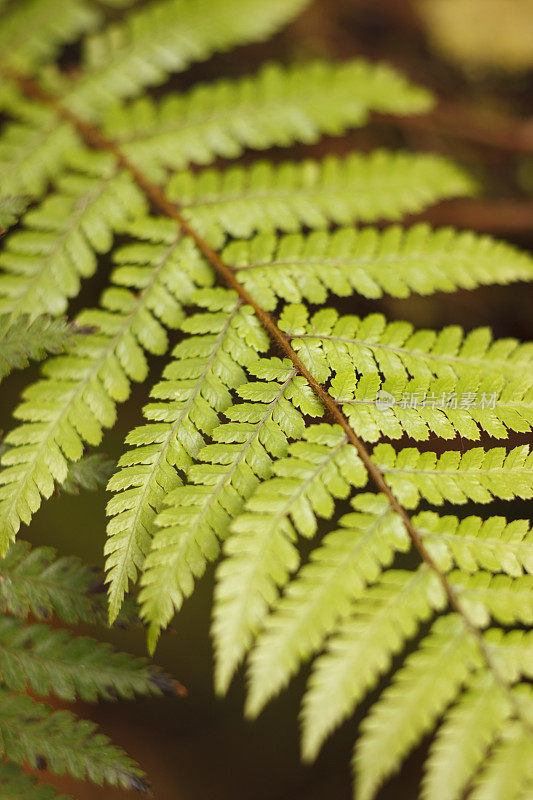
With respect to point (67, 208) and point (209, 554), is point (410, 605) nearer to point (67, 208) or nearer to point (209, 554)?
point (209, 554)

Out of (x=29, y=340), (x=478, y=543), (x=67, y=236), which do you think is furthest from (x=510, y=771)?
(x=67, y=236)

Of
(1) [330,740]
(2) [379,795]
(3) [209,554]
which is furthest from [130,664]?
(2) [379,795]

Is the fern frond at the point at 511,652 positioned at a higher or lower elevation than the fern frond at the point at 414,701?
lower

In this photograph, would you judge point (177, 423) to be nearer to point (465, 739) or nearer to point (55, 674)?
point (55, 674)

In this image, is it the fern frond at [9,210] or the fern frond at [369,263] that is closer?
the fern frond at [9,210]

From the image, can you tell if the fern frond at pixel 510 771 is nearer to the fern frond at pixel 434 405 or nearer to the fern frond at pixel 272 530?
the fern frond at pixel 272 530

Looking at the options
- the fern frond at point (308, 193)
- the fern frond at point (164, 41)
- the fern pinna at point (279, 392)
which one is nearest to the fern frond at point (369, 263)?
the fern pinna at point (279, 392)
